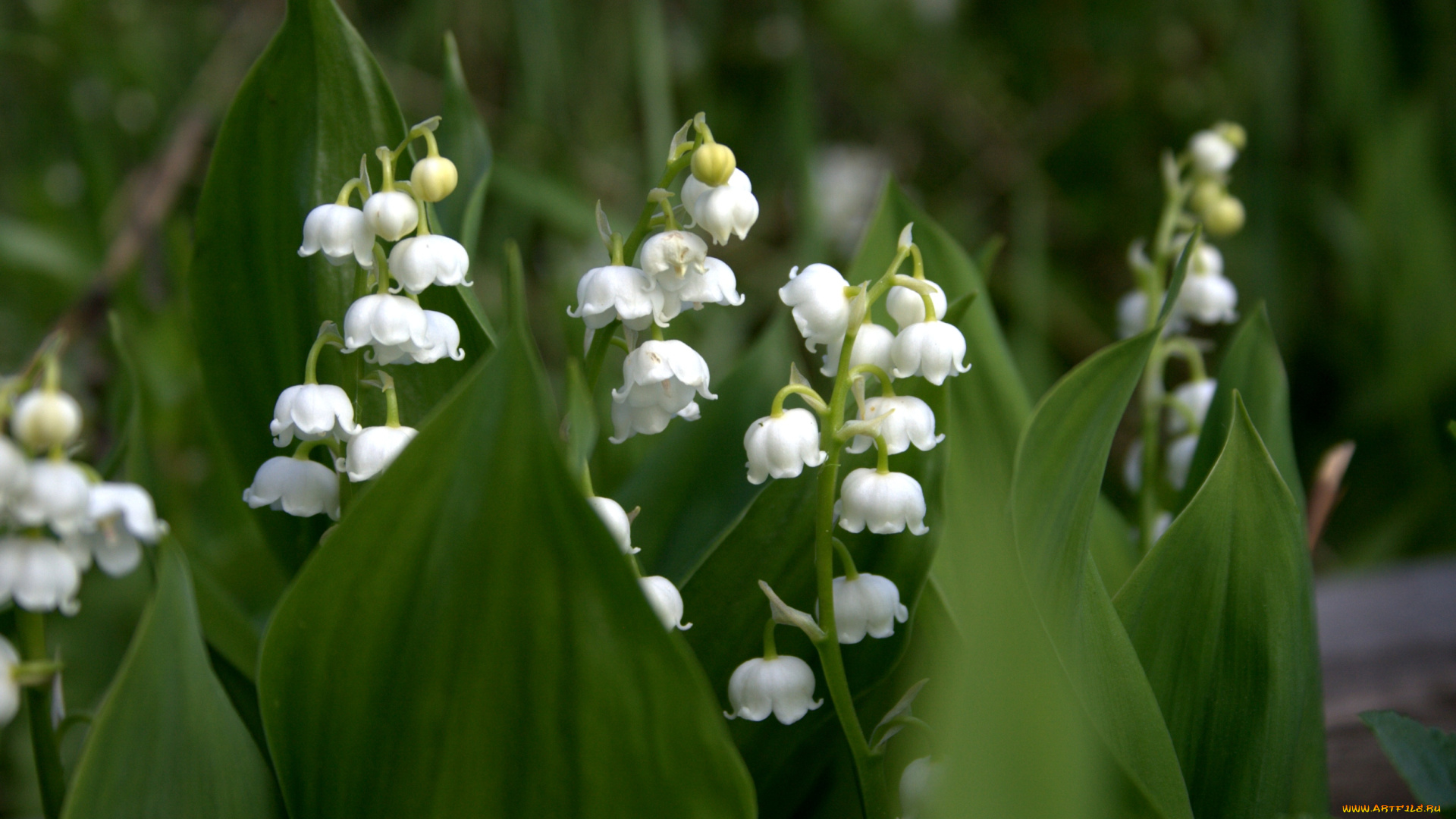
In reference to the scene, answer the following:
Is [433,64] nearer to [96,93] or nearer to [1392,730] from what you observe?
[96,93]

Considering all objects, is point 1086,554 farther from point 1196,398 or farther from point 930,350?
point 1196,398

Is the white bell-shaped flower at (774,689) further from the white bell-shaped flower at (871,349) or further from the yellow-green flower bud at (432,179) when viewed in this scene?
the yellow-green flower bud at (432,179)

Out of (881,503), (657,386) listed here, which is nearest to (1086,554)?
(881,503)

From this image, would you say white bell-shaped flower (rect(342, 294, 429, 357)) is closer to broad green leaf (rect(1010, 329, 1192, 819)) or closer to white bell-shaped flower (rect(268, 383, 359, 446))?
white bell-shaped flower (rect(268, 383, 359, 446))

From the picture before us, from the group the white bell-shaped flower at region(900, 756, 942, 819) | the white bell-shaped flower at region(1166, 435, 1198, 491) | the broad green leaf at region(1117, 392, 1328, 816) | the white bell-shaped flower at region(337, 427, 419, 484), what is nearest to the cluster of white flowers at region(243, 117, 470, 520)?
the white bell-shaped flower at region(337, 427, 419, 484)

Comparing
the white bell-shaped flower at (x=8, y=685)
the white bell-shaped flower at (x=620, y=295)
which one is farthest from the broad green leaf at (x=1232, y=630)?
the white bell-shaped flower at (x=8, y=685)

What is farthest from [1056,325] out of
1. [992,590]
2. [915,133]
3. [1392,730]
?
[992,590]
